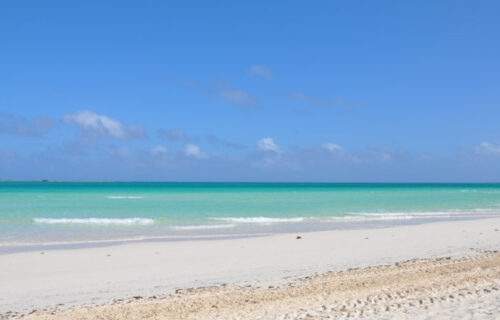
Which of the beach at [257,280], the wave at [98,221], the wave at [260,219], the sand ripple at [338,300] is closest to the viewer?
the sand ripple at [338,300]

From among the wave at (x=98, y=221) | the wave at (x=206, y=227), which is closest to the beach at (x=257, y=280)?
the wave at (x=206, y=227)

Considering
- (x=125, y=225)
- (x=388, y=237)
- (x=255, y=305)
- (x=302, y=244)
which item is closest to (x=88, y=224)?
(x=125, y=225)

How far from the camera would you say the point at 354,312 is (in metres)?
7.59


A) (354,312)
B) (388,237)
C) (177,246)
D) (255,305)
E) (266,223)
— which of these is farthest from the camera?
(266,223)

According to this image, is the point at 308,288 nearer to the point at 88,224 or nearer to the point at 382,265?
the point at 382,265

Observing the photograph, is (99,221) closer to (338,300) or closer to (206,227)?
(206,227)

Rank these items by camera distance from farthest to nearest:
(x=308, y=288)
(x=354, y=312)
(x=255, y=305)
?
(x=308, y=288)
(x=255, y=305)
(x=354, y=312)

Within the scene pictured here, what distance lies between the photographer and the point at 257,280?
35.2 feet

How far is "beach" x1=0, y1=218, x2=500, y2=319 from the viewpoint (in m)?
7.99

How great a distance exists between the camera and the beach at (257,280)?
799cm

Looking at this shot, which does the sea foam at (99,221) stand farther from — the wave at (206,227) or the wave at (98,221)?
the wave at (206,227)

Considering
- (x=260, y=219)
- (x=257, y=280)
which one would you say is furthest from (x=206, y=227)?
(x=257, y=280)

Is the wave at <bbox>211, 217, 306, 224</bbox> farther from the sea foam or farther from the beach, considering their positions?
the beach

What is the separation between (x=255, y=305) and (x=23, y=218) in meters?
21.6
